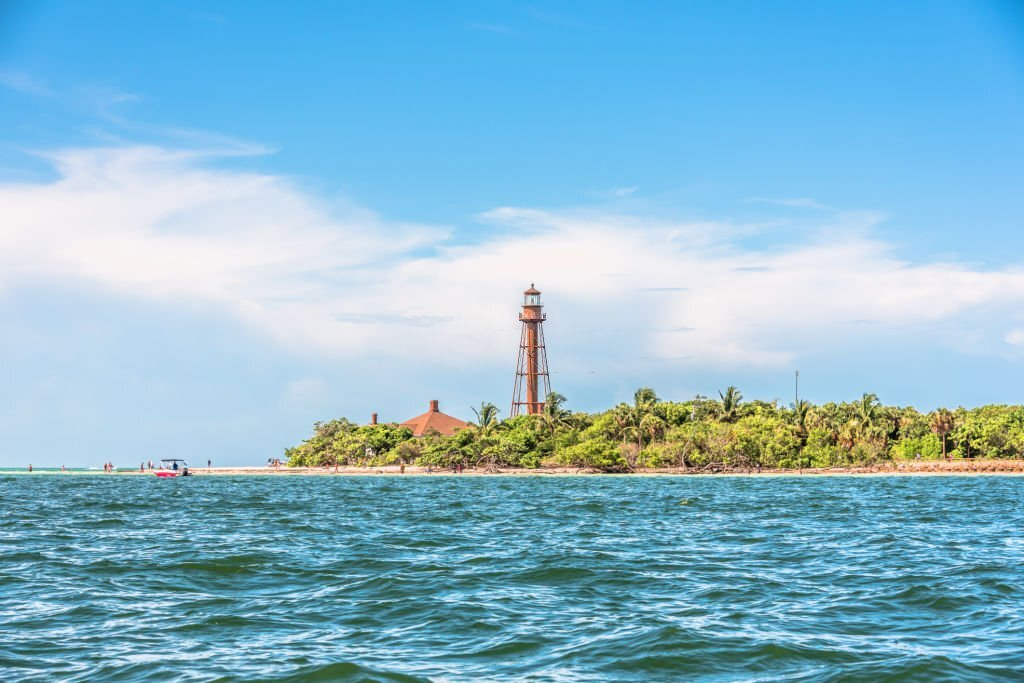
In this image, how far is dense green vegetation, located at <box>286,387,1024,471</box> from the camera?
94.9m

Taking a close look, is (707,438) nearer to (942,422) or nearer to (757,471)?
(757,471)

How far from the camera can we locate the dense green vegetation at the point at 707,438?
311 ft

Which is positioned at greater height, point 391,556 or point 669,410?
point 669,410

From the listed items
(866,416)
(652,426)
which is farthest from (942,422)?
(652,426)

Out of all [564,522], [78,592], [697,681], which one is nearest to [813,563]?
[697,681]

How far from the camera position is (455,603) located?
57.6ft

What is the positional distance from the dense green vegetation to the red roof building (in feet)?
11.0

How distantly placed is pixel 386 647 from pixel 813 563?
1208cm

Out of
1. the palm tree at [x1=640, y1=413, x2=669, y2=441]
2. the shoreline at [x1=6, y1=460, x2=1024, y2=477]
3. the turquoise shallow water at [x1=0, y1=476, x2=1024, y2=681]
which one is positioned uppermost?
the palm tree at [x1=640, y1=413, x2=669, y2=441]

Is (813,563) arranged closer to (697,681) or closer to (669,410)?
(697,681)

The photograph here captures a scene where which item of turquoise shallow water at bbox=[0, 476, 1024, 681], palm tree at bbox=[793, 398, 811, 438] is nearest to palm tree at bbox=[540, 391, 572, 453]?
palm tree at bbox=[793, 398, 811, 438]

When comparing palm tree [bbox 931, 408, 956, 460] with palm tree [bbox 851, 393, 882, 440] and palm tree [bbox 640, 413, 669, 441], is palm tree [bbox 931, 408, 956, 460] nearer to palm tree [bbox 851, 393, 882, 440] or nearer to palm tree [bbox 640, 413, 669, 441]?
palm tree [bbox 851, 393, 882, 440]

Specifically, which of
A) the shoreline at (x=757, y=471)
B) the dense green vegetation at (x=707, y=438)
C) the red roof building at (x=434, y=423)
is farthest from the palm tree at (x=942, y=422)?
the red roof building at (x=434, y=423)

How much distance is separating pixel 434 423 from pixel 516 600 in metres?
101
